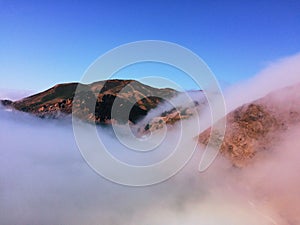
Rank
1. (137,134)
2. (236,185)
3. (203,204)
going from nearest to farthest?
1. (236,185)
2. (203,204)
3. (137,134)

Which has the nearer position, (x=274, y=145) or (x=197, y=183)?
(x=274, y=145)

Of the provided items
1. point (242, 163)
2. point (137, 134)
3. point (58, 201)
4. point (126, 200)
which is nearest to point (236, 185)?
point (242, 163)

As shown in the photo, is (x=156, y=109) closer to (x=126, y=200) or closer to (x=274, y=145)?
(x=126, y=200)

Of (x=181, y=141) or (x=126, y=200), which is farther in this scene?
(x=126, y=200)

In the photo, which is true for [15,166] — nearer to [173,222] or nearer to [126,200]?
[126,200]

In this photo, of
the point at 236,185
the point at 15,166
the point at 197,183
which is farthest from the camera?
the point at 15,166

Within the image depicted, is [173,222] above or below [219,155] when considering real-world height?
below

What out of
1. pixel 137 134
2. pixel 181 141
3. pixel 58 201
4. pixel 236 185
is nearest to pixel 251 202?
pixel 236 185

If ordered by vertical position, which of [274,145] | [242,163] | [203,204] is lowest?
[203,204]

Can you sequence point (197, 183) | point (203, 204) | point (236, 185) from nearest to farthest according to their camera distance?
1. point (236, 185)
2. point (203, 204)
3. point (197, 183)
